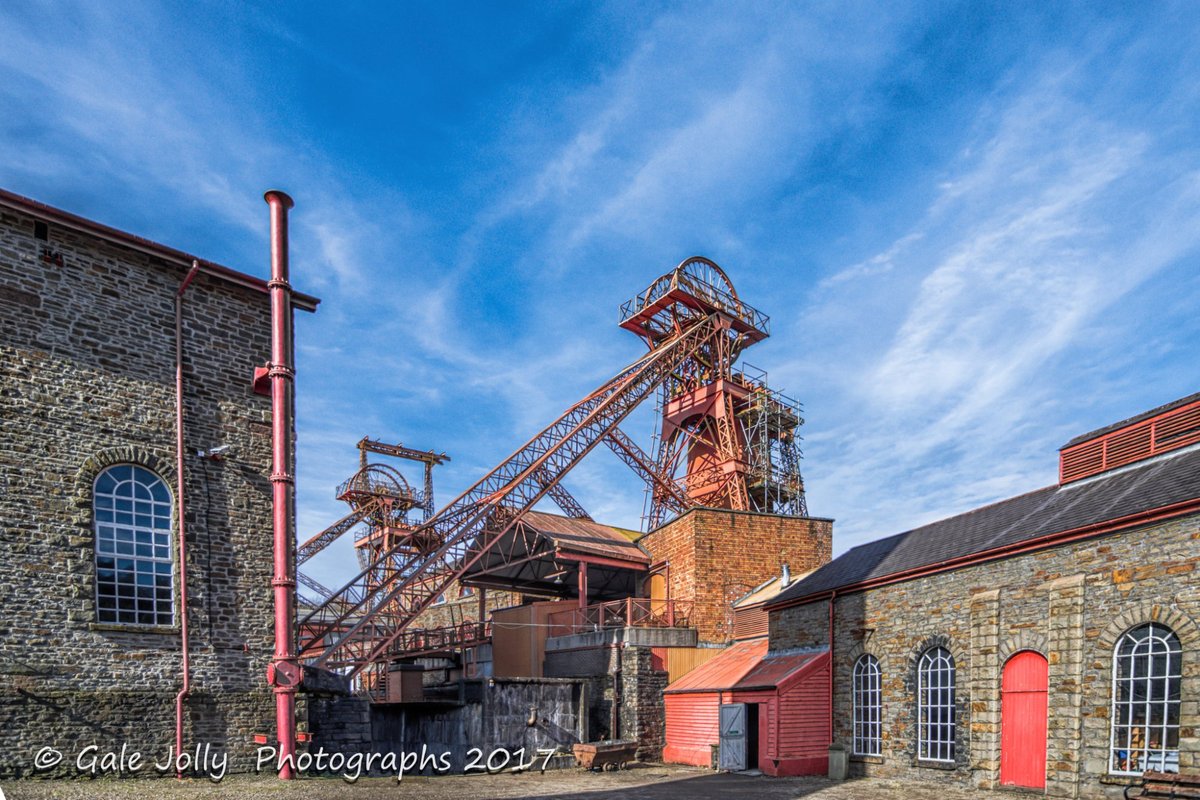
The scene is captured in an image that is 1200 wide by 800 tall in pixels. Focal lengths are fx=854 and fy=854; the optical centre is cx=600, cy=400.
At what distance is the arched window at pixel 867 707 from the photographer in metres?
17.2

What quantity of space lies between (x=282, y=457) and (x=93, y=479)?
10.0ft

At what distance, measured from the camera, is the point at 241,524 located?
15.8m

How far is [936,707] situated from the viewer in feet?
51.7

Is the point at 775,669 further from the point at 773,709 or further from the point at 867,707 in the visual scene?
the point at 867,707

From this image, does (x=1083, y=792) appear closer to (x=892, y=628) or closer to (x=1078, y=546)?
(x=1078, y=546)

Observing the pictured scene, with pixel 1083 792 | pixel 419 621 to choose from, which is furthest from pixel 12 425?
pixel 419 621

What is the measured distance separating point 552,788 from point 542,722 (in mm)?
6051

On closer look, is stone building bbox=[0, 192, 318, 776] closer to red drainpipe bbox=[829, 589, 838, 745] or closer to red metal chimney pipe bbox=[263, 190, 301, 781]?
red metal chimney pipe bbox=[263, 190, 301, 781]

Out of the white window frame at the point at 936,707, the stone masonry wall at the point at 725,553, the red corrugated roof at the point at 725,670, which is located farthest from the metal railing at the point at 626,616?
the white window frame at the point at 936,707

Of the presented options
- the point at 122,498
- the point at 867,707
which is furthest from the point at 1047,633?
the point at 122,498

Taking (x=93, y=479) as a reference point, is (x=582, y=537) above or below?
below

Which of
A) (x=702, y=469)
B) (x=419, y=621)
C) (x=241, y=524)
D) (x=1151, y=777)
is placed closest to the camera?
(x=1151, y=777)

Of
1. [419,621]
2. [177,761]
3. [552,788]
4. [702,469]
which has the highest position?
[702,469]

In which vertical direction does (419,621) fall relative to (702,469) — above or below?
below
